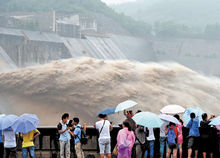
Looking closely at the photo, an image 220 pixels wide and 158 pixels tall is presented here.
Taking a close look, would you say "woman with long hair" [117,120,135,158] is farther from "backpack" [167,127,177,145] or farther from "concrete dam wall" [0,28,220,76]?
"concrete dam wall" [0,28,220,76]

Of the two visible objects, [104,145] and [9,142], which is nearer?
[9,142]

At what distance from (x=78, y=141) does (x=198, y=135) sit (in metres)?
3.12

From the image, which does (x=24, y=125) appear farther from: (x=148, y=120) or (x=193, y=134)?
(x=193, y=134)

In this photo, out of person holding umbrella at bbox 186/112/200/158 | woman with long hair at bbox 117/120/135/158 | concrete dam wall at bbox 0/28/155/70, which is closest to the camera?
woman with long hair at bbox 117/120/135/158

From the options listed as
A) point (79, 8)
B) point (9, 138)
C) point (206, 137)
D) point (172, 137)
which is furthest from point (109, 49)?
point (9, 138)

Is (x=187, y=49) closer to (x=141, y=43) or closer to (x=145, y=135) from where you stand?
(x=141, y=43)

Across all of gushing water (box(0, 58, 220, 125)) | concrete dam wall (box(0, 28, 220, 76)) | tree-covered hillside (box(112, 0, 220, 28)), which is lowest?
gushing water (box(0, 58, 220, 125))

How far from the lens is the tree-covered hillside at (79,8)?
71250 millimetres

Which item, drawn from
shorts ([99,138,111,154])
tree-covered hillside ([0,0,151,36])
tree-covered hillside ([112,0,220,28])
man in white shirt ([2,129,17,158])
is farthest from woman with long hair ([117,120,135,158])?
tree-covered hillside ([112,0,220,28])

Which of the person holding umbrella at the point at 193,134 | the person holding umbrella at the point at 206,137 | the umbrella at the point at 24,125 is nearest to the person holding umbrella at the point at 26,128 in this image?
the umbrella at the point at 24,125

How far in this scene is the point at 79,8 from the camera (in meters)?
81.6

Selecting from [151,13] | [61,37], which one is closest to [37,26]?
[61,37]

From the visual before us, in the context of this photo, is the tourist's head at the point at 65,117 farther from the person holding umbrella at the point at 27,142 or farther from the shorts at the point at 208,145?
the shorts at the point at 208,145

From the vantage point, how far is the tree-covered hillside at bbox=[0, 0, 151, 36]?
71250 millimetres
